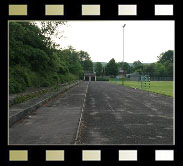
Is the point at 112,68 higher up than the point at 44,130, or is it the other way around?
the point at 112,68

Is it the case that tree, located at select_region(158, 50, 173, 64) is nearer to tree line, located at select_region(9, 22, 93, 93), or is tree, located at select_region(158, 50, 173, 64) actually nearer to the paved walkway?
tree line, located at select_region(9, 22, 93, 93)

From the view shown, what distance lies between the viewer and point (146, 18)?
177 inches

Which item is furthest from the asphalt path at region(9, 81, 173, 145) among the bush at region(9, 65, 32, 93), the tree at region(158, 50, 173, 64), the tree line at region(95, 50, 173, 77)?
the tree at region(158, 50, 173, 64)

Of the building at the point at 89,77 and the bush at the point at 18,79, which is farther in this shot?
the building at the point at 89,77

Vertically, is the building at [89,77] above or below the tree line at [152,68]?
below

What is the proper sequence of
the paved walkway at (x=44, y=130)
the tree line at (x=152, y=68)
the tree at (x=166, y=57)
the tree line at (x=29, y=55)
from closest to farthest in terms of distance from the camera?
the paved walkway at (x=44, y=130) < the tree line at (x=29, y=55) < the tree line at (x=152, y=68) < the tree at (x=166, y=57)

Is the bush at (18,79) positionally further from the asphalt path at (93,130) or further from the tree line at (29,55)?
the asphalt path at (93,130)

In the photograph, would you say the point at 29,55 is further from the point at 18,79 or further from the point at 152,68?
the point at 152,68

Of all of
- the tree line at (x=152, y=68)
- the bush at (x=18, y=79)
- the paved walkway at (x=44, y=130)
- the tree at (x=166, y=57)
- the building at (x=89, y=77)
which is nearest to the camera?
the paved walkway at (x=44, y=130)

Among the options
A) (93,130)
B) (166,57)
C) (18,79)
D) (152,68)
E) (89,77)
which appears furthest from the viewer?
(166,57)

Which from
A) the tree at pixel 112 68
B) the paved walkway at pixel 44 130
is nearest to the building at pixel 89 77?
the tree at pixel 112 68

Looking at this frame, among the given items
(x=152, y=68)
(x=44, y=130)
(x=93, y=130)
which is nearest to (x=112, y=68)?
(x=152, y=68)
